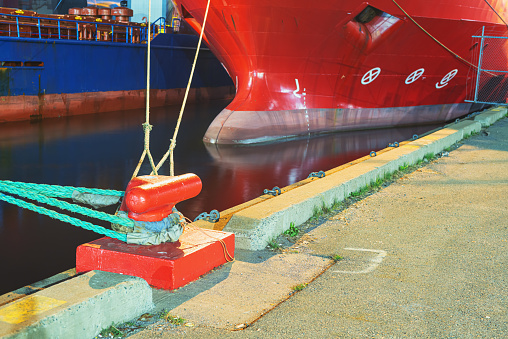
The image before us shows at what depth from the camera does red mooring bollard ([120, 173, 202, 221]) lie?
2.80 meters

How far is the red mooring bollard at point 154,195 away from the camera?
110 inches

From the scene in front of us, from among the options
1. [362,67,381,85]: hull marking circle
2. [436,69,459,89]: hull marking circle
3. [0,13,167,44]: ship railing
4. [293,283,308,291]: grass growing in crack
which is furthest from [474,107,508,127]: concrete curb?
[0,13,167,44]: ship railing

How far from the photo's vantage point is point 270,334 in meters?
2.40

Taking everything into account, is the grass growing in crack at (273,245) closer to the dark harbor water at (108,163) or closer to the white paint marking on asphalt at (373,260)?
the white paint marking on asphalt at (373,260)

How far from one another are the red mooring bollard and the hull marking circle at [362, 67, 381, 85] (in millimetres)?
9024

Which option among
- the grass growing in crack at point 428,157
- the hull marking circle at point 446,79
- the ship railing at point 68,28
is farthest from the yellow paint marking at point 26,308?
the ship railing at point 68,28

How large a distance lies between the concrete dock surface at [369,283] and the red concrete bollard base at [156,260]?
6cm

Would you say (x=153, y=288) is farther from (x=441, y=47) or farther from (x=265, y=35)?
(x=441, y=47)

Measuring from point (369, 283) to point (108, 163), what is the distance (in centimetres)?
694

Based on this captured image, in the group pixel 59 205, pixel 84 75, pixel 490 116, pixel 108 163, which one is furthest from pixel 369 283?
pixel 84 75

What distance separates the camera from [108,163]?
9227 mm

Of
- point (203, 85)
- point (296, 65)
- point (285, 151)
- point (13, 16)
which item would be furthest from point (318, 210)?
point (203, 85)

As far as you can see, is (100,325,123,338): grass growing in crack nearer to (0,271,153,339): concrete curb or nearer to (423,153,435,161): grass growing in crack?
(0,271,153,339): concrete curb

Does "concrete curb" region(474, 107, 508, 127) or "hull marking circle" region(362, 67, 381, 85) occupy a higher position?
"hull marking circle" region(362, 67, 381, 85)
